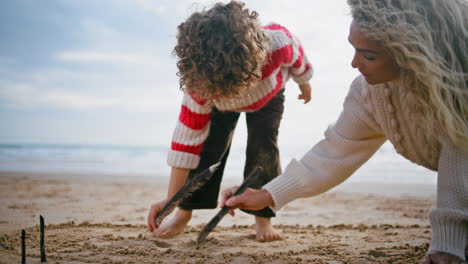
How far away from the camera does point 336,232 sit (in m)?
2.86

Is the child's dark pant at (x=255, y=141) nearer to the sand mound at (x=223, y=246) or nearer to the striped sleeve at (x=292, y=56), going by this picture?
the striped sleeve at (x=292, y=56)

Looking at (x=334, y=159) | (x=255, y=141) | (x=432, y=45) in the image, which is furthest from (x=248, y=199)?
(x=432, y=45)

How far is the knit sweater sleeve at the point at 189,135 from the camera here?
2455mm

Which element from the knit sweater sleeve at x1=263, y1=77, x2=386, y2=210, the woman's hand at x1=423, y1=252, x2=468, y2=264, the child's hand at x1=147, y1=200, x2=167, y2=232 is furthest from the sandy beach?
the woman's hand at x1=423, y1=252, x2=468, y2=264

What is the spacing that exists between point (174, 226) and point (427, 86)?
1891 mm

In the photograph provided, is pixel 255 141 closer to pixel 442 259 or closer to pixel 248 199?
pixel 248 199

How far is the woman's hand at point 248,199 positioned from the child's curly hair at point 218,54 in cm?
54

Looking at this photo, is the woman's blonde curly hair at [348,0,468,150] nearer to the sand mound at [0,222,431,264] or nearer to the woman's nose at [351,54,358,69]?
the woman's nose at [351,54,358,69]

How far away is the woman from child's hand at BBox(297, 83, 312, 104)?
3.69 ft

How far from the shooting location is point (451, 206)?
5.12 ft

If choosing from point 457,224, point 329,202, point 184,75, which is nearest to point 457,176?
point 457,224

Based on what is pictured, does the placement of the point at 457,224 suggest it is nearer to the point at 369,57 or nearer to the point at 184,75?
the point at 369,57

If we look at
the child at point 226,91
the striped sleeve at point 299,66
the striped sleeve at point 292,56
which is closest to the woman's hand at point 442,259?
the child at point 226,91

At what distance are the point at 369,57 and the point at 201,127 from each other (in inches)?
49.3
